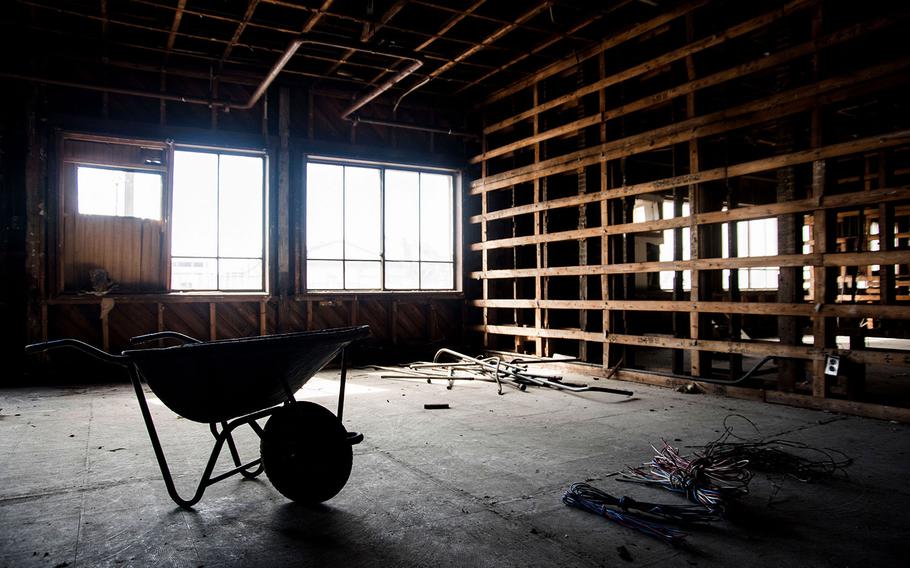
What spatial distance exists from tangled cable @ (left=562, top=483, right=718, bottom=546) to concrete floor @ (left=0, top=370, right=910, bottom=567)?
54 millimetres

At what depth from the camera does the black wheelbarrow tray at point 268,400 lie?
263 centimetres

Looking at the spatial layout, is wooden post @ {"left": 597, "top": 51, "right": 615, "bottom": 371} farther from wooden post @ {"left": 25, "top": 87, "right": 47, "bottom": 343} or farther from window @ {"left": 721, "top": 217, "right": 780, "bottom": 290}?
window @ {"left": 721, "top": 217, "right": 780, "bottom": 290}

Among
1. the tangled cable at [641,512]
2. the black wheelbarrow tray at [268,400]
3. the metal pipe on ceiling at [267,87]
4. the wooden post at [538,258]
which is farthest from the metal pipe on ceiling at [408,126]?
the tangled cable at [641,512]

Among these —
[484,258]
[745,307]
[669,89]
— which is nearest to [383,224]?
[484,258]

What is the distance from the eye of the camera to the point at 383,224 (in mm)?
9711

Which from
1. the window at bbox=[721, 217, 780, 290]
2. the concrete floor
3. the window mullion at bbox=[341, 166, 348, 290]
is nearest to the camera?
the concrete floor

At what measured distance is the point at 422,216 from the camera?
10195 millimetres

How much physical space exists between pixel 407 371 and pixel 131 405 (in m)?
3.57

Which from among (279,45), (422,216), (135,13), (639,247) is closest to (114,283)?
(135,13)

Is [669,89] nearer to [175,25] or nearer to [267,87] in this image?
[267,87]

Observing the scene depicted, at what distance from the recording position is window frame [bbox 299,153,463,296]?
29.7 feet

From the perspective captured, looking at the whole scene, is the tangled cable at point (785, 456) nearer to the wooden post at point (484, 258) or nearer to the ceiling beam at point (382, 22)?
the ceiling beam at point (382, 22)

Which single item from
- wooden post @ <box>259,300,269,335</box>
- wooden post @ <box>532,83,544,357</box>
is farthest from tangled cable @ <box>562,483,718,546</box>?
wooden post @ <box>259,300,269,335</box>

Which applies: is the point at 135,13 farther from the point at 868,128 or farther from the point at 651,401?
the point at 868,128
